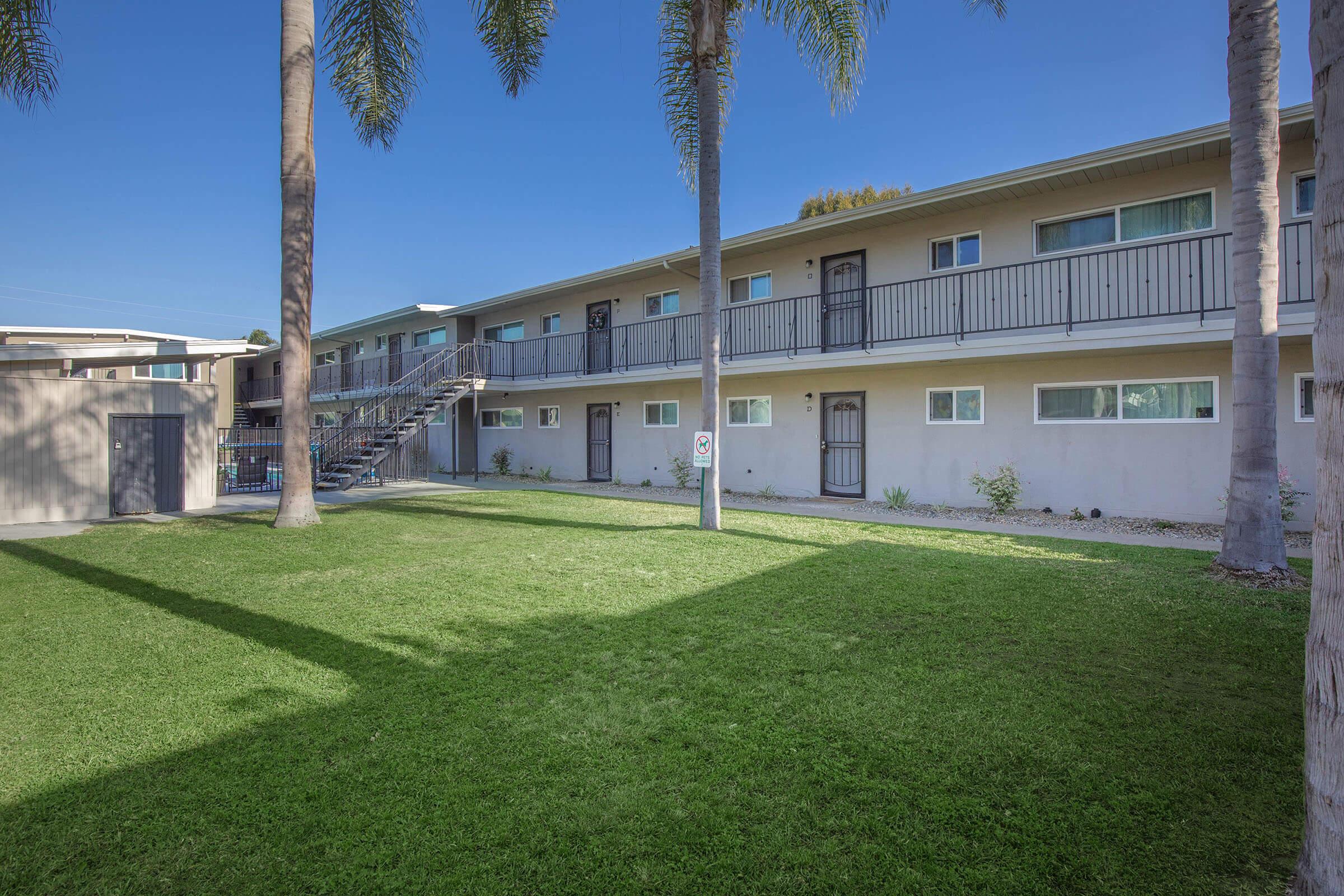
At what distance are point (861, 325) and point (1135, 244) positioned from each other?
4851 mm

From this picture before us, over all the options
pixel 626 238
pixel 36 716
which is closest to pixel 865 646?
pixel 36 716

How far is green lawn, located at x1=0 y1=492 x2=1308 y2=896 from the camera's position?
2443 mm

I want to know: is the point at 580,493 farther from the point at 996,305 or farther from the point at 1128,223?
the point at 1128,223

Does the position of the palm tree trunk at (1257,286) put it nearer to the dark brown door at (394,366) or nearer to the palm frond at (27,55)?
the palm frond at (27,55)

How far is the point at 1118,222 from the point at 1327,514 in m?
11.3

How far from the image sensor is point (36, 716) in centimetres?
369

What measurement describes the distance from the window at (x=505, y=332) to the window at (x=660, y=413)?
5976mm

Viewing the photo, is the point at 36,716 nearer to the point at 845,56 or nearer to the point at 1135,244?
the point at 845,56

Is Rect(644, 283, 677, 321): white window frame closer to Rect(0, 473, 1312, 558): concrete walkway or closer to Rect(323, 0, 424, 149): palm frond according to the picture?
Rect(0, 473, 1312, 558): concrete walkway

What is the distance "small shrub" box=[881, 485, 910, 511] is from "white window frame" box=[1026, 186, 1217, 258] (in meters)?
4.89

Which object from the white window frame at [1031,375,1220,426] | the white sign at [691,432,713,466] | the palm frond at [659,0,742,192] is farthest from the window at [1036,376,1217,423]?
the palm frond at [659,0,742,192]

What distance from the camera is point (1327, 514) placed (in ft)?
6.72

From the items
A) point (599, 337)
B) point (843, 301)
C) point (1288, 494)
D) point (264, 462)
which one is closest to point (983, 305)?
point (843, 301)

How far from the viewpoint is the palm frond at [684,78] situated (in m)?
11.2
